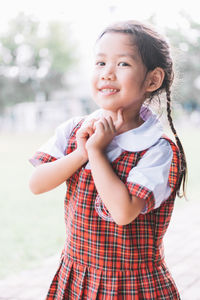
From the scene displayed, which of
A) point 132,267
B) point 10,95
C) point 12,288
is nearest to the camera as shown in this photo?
point 132,267

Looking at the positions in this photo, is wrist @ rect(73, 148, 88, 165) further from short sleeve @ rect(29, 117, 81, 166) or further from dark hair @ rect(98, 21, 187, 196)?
dark hair @ rect(98, 21, 187, 196)

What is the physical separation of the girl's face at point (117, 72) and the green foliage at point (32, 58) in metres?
9.97

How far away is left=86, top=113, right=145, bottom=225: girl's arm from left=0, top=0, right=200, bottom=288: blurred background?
352 mm

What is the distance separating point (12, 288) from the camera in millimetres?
2258

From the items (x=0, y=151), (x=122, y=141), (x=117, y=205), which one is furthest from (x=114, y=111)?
(x=0, y=151)

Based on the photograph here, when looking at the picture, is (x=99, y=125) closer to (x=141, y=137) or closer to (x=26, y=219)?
(x=141, y=137)

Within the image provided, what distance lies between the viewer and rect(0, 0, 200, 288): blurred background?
11.0 ft

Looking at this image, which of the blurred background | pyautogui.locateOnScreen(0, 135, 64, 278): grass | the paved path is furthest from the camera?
the blurred background

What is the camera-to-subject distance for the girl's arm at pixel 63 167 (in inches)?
40.2

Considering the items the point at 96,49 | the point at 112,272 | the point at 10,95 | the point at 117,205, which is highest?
the point at 96,49

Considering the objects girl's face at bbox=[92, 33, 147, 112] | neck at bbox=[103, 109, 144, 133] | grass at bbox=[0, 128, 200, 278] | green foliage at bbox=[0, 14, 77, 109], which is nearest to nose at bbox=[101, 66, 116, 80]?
girl's face at bbox=[92, 33, 147, 112]

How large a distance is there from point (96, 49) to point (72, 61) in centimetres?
1377

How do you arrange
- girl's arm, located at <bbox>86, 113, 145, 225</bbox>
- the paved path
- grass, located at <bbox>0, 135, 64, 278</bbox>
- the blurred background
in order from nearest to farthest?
→ girl's arm, located at <bbox>86, 113, 145, 225</bbox>
the paved path
grass, located at <bbox>0, 135, 64, 278</bbox>
the blurred background

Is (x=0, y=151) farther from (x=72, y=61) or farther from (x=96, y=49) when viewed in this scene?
(x=96, y=49)
